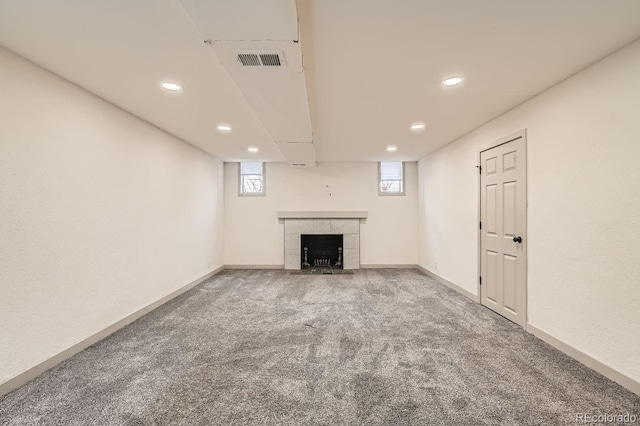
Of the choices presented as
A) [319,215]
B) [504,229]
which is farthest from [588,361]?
[319,215]

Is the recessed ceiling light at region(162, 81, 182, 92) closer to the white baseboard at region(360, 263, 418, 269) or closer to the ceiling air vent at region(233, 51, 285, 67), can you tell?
the ceiling air vent at region(233, 51, 285, 67)

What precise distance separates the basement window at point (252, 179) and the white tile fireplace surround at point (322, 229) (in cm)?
84

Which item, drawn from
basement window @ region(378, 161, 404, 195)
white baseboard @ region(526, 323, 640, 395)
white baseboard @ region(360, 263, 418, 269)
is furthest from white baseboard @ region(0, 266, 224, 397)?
basement window @ region(378, 161, 404, 195)

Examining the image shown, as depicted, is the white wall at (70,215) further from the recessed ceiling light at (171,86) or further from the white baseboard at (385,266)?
the white baseboard at (385,266)

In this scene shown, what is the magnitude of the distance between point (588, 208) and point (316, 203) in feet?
16.0

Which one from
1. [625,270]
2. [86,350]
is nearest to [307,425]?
[86,350]

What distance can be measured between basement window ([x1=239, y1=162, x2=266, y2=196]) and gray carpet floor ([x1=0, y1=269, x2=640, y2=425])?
3478mm

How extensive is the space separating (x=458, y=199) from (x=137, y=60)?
178 inches

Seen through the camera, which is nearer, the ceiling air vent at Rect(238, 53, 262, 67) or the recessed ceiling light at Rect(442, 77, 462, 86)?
the ceiling air vent at Rect(238, 53, 262, 67)

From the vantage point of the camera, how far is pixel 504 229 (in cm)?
332

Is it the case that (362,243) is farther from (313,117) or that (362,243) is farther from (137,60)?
(137,60)

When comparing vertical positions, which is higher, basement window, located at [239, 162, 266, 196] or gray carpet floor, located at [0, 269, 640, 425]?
basement window, located at [239, 162, 266, 196]

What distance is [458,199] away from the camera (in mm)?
4484

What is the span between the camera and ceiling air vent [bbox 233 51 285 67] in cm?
183
